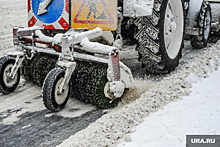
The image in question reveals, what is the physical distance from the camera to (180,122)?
2.03 metres

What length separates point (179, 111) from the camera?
2242 millimetres

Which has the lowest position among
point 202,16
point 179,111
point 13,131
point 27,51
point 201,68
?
point 13,131

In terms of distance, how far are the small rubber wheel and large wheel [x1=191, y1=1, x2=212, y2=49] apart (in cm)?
320

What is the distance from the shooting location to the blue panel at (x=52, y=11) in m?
3.20

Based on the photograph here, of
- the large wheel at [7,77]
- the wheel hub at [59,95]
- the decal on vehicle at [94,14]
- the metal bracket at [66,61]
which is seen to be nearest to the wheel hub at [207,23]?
the decal on vehicle at [94,14]

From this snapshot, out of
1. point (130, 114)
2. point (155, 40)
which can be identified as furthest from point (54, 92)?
point (155, 40)

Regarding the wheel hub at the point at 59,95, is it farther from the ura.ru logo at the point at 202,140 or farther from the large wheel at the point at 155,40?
the ura.ru logo at the point at 202,140

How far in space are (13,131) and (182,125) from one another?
1421mm

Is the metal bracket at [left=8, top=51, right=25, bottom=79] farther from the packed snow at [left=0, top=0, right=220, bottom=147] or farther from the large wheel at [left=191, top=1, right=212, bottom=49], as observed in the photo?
the large wheel at [left=191, top=1, right=212, bottom=49]

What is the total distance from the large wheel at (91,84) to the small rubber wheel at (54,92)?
0.69 ft

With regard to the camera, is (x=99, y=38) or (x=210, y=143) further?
(x=99, y=38)

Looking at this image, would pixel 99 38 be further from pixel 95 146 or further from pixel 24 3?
pixel 24 3

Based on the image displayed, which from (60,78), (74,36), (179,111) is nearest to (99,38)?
(74,36)

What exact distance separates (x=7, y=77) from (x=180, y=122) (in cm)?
210
